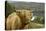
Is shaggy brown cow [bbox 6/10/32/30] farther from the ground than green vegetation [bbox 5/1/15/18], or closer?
closer

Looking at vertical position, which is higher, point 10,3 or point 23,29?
point 10,3

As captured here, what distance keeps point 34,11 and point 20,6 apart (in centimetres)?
15

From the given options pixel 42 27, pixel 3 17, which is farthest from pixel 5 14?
pixel 42 27

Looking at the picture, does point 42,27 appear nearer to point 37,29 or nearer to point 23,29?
point 37,29

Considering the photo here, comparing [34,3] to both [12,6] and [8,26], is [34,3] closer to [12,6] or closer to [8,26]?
[12,6]

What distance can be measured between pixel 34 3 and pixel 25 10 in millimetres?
117

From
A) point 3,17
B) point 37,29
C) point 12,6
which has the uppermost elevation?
point 12,6

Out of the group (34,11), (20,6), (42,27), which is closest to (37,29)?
(42,27)

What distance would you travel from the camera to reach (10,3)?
75 cm

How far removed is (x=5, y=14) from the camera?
738 millimetres

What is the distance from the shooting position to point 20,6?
0.77 metres

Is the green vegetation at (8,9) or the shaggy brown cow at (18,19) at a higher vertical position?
the green vegetation at (8,9)

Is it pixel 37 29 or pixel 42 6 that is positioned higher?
pixel 42 6

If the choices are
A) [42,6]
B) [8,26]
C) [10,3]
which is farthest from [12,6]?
[42,6]
